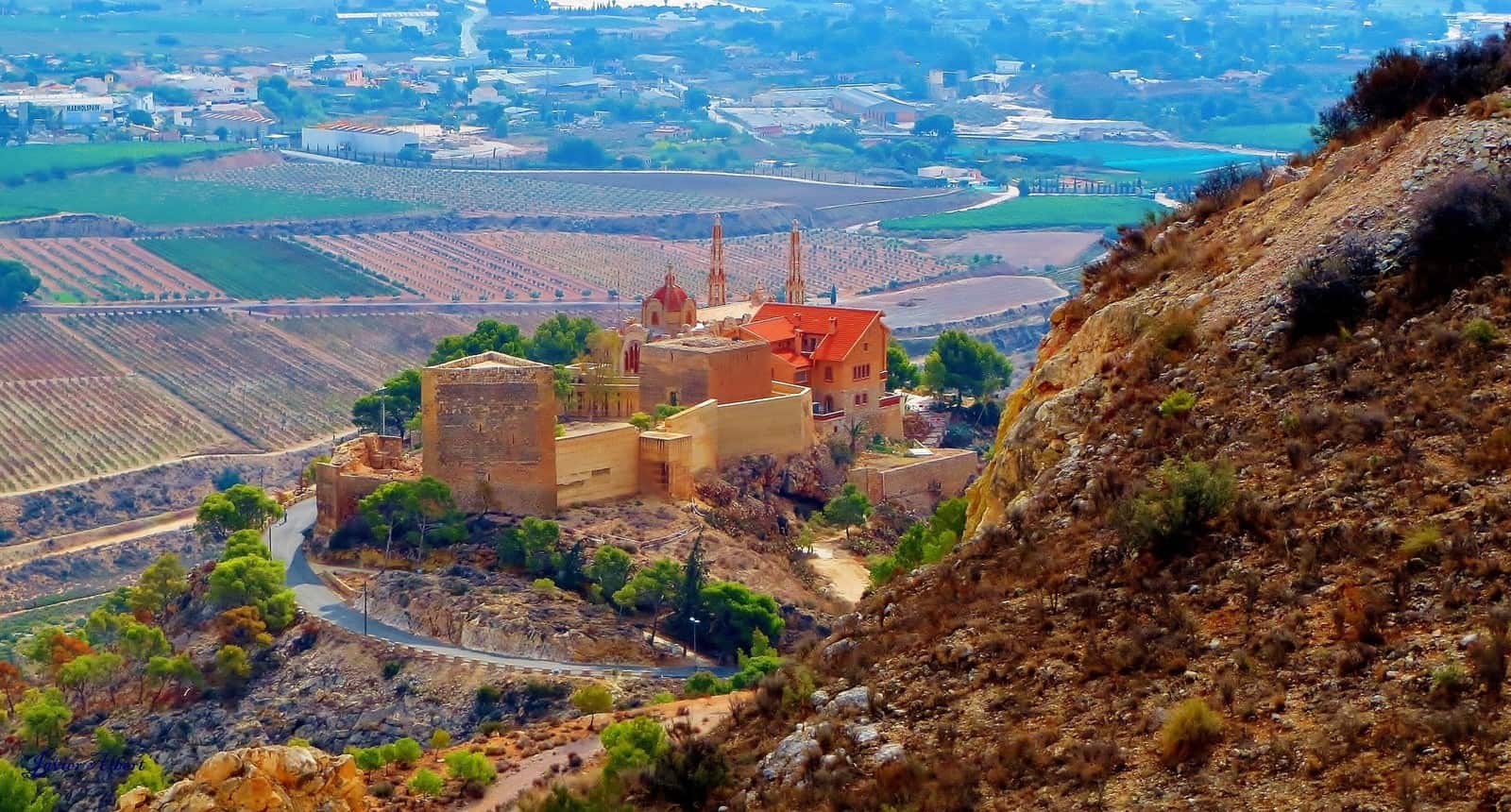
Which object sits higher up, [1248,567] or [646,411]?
[1248,567]

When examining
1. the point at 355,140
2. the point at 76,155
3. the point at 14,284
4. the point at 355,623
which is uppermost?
the point at 355,623

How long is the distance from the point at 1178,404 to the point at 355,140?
5017 inches

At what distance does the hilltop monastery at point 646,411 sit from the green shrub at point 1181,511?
27385 millimetres

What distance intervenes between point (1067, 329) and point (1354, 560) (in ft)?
22.2

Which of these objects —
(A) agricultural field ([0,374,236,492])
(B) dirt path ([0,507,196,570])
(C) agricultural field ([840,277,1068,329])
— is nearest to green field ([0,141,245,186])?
(A) agricultural field ([0,374,236,492])

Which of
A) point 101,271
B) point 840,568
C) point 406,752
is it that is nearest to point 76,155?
point 101,271

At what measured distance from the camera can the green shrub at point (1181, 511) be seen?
1606cm

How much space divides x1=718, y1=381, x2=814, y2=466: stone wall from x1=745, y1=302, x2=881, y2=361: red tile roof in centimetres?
236

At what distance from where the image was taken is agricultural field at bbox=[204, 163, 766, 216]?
125312mm

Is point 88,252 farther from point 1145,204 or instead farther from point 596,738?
point 596,738

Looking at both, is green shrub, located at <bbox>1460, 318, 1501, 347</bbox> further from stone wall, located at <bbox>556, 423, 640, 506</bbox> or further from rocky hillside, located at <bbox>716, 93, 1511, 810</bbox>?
stone wall, located at <bbox>556, 423, 640, 506</bbox>

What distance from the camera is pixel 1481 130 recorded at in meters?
18.6

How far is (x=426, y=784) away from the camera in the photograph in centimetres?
2398

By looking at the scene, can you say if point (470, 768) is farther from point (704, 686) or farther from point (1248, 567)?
point (1248, 567)
